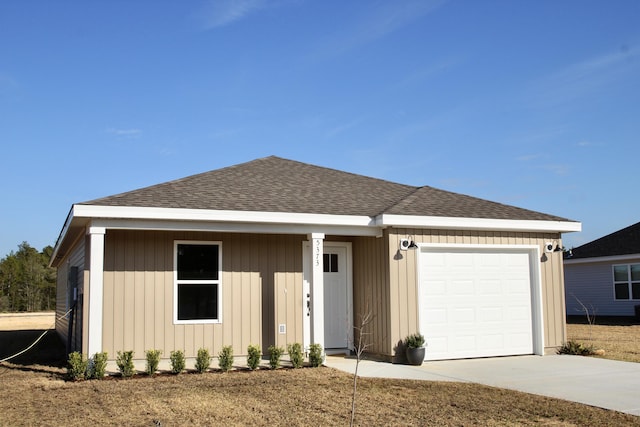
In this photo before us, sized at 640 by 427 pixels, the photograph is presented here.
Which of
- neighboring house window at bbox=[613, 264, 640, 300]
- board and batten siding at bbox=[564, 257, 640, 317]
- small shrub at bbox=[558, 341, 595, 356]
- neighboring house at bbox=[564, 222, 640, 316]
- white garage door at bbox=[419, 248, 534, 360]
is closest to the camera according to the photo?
white garage door at bbox=[419, 248, 534, 360]

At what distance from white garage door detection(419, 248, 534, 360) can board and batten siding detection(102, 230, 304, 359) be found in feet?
8.44

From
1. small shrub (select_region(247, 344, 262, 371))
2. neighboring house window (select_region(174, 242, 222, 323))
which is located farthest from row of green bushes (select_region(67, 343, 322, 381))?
neighboring house window (select_region(174, 242, 222, 323))

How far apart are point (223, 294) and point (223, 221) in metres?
1.51

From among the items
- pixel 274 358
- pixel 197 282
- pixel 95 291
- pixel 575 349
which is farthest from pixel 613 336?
pixel 95 291

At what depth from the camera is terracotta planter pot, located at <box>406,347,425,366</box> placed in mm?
10781

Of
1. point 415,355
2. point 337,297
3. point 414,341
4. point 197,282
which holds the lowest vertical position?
point 415,355

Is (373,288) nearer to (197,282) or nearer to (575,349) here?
(197,282)

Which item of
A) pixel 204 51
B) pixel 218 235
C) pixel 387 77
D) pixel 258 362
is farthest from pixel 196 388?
pixel 387 77

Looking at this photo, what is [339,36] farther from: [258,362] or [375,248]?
[258,362]

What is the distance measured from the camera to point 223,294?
11.3 meters

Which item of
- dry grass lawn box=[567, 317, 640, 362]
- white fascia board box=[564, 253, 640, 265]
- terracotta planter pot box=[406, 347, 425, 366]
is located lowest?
dry grass lawn box=[567, 317, 640, 362]

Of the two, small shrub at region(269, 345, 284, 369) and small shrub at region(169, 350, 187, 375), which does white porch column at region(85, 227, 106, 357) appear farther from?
small shrub at region(269, 345, 284, 369)

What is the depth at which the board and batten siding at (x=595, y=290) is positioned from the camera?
24.7 m

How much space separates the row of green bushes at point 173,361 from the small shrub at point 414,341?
166 cm
